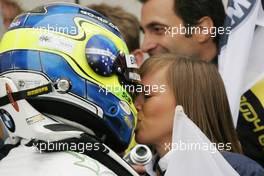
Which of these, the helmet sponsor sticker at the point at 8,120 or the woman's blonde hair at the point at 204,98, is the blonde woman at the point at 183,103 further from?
the helmet sponsor sticker at the point at 8,120

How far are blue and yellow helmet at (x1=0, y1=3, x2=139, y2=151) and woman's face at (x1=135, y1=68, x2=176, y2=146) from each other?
35 cm

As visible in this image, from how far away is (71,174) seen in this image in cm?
116

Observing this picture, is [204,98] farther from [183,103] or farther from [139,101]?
[139,101]

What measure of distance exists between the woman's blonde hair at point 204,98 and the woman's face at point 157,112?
0.02 metres

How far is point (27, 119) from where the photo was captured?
1303mm

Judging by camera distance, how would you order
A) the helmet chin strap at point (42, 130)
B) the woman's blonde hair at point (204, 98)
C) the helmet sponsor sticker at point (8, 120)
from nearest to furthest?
the helmet chin strap at point (42, 130), the helmet sponsor sticker at point (8, 120), the woman's blonde hair at point (204, 98)

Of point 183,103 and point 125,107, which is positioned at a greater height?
point 125,107

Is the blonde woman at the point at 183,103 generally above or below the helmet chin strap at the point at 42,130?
below

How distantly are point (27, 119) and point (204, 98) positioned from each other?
0.65 m

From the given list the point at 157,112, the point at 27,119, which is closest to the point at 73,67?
the point at 27,119

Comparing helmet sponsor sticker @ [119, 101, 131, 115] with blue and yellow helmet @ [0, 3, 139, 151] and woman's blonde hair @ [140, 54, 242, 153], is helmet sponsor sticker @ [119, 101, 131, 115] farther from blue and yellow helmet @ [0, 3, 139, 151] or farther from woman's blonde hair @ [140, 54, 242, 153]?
woman's blonde hair @ [140, 54, 242, 153]

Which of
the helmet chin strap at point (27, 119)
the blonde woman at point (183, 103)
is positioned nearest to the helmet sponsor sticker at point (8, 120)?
the helmet chin strap at point (27, 119)

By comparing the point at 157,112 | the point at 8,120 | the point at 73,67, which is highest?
the point at 73,67

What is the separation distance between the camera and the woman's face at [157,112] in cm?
178
